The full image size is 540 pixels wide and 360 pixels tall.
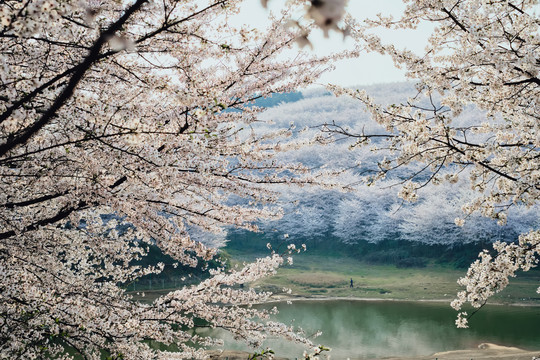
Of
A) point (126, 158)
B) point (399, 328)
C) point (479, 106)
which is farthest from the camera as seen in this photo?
point (399, 328)

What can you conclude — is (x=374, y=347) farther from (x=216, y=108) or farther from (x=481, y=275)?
(x=216, y=108)

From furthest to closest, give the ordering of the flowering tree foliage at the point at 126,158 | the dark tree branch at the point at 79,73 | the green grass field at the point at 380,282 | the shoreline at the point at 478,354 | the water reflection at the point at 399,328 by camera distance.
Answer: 1. the green grass field at the point at 380,282
2. the water reflection at the point at 399,328
3. the shoreline at the point at 478,354
4. the flowering tree foliage at the point at 126,158
5. the dark tree branch at the point at 79,73

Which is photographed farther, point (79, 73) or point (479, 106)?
point (479, 106)

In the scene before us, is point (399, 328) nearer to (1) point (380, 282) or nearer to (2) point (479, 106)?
(1) point (380, 282)

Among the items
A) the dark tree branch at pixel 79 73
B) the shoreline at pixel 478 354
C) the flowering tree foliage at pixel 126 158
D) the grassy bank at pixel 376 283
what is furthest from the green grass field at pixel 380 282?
the dark tree branch at pixel 79 73

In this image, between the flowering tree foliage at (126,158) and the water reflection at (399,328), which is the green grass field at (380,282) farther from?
the flowering tree foliage at (126,158)

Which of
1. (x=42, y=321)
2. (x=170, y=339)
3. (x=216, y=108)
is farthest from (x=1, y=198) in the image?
(x=216, y=108)

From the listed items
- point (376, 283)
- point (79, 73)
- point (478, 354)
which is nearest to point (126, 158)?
point (79, 73)

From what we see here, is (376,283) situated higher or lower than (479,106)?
lower
